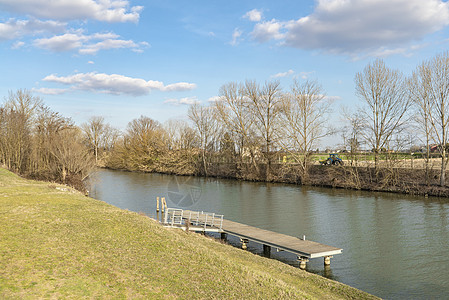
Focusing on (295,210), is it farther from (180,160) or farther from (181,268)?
(180,160)

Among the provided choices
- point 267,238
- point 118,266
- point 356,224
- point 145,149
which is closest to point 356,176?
point 356,224

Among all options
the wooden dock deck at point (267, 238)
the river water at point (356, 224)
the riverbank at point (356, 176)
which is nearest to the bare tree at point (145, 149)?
the riverbank at point (356, 176)

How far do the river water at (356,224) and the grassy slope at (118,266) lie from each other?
3.44 meters

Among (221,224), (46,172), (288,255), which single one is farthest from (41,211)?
(46,172)

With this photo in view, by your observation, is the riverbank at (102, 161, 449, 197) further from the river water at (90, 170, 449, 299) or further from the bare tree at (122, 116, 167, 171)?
the bare tree at (122, 116, 167, 171)

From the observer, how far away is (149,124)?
3428 inches

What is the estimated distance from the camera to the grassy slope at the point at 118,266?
8.43 meters

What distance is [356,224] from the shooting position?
2364 cm

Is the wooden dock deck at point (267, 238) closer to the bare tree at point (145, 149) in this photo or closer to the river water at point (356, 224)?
the river water at point (356, 224)

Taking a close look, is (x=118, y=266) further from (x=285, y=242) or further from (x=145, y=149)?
(x=145, y=149)

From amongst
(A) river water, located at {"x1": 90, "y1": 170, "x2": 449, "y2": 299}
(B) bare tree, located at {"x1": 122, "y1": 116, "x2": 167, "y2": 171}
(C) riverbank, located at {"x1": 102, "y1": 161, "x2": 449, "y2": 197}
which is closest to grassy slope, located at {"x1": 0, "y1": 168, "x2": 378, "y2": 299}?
(A) river water, located at {"x1": 90, "y1": 170, "x2": 449, "y2": 299}

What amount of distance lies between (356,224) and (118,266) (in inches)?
728

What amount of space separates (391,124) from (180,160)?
38702mm

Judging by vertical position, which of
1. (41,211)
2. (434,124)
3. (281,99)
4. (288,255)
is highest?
(281,99)
